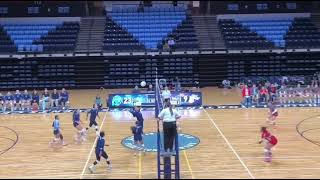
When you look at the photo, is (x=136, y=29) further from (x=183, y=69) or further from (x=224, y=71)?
(x=224, y=71)

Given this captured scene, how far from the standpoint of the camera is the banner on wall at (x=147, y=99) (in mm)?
30359

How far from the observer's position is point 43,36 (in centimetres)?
4109

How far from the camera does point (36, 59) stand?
3919cm

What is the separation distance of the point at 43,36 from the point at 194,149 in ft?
83.8

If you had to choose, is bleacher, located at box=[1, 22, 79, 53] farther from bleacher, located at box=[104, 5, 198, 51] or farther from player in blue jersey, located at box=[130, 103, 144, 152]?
player in blue jersey, located at box=[130, 103, 144, 152]

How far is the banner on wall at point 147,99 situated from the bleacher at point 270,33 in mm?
10338

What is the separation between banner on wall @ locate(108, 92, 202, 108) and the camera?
99.6ft

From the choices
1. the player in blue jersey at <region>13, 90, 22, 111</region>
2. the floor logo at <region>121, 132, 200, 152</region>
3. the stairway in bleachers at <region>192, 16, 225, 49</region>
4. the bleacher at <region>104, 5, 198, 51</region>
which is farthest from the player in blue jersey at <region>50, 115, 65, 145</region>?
the stairway in bleachers at <region>192, 16, 225, 49</region>

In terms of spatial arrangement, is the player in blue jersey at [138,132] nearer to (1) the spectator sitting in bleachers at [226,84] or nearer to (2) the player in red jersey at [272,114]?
(2) the player in red jersey at [272,114]

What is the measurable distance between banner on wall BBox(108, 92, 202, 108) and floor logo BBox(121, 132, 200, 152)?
25.2 feet

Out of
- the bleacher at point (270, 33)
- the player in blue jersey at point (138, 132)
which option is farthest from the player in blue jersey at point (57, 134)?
the bleacher at point (270, 33)

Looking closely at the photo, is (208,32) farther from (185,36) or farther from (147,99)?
(147,99)

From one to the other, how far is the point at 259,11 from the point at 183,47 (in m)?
9.85

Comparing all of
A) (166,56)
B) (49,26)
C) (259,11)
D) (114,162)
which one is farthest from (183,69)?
(114,162)
